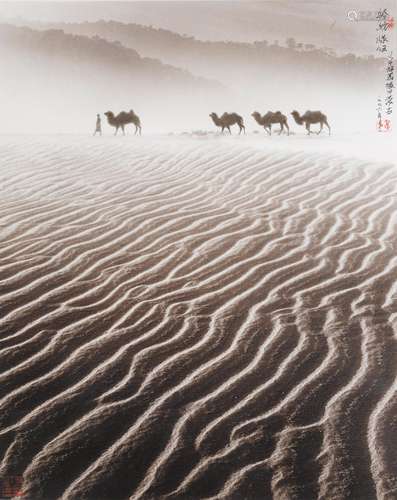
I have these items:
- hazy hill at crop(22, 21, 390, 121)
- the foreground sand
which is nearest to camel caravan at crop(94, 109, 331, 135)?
the foreground sand

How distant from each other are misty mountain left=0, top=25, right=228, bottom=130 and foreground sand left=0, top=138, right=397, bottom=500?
2071 inches

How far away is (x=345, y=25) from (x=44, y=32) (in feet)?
94.2

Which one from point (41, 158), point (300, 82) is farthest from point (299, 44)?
point (41, 158)

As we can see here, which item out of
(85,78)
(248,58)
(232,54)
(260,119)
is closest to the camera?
(260,119)

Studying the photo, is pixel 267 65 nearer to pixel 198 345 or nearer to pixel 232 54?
pixel 232 54

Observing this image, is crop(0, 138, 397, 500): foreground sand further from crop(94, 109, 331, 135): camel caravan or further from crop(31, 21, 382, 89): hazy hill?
crop(31, 21, 382, 89): hazy hill

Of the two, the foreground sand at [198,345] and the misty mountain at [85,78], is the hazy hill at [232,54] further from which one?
the foreground sand at [198,345]

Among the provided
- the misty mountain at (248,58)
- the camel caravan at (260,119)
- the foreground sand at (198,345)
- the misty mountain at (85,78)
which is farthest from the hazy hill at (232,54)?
the foreground sand at (198,345)

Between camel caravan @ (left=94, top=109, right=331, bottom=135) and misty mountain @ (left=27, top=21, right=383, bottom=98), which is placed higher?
misty mountain @ (left=27, top=21, right=383, bottom=98)

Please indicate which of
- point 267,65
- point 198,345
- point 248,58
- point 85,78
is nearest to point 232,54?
point 248,58

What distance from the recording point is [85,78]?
200 ft

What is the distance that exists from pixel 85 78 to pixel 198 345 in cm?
5942

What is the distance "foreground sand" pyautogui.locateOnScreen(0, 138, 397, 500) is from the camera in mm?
3254

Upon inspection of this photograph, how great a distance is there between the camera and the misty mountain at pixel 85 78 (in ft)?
196
